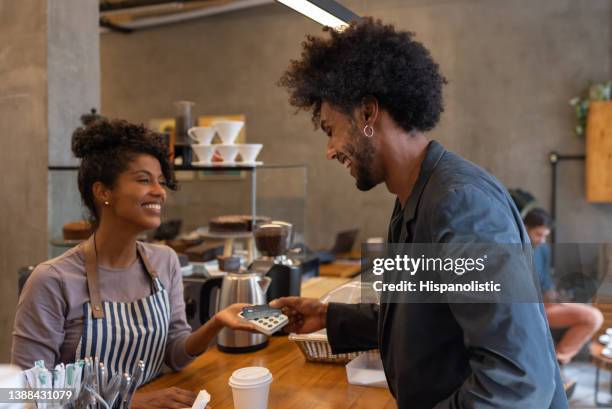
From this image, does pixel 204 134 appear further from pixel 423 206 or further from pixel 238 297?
pixel 423 206

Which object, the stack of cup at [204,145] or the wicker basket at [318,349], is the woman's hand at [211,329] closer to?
the wicker basket at [318,349]

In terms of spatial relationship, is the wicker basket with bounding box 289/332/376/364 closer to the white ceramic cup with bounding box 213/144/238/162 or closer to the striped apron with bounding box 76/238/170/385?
the striped apron with bounding box 76/238/170/385

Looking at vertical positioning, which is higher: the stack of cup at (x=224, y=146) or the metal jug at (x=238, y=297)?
the stack of cup at (x=224, y=146)

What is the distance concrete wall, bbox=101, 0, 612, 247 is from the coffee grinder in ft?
11.7

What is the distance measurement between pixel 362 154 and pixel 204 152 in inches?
66.4

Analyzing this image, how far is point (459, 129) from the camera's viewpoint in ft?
18.9

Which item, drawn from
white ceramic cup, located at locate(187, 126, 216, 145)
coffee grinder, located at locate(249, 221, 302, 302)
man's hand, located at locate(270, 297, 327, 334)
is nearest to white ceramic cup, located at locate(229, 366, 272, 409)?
man's hand, located at locate(270, 297, 327, 334)

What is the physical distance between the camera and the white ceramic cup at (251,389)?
4.40ft

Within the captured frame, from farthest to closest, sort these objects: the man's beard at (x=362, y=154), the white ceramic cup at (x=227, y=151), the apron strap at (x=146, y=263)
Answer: the white ceramic cup at (x=227, y=151) → the apron strap at (x=146, y=263) → the man's beard at (x=362, y=154)

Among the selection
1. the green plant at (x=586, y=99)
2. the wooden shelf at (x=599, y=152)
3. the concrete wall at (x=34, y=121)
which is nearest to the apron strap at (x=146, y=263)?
the concrete wall at (x=34, y=121)

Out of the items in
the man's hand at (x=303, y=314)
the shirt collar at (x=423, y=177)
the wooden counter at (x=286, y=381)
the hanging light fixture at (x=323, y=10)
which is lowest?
the wooden counter at (x=286, y=381)

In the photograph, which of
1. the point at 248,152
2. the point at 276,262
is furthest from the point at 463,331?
the point at 248,152

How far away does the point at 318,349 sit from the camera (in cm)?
175

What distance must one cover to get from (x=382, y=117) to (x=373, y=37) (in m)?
0.17
